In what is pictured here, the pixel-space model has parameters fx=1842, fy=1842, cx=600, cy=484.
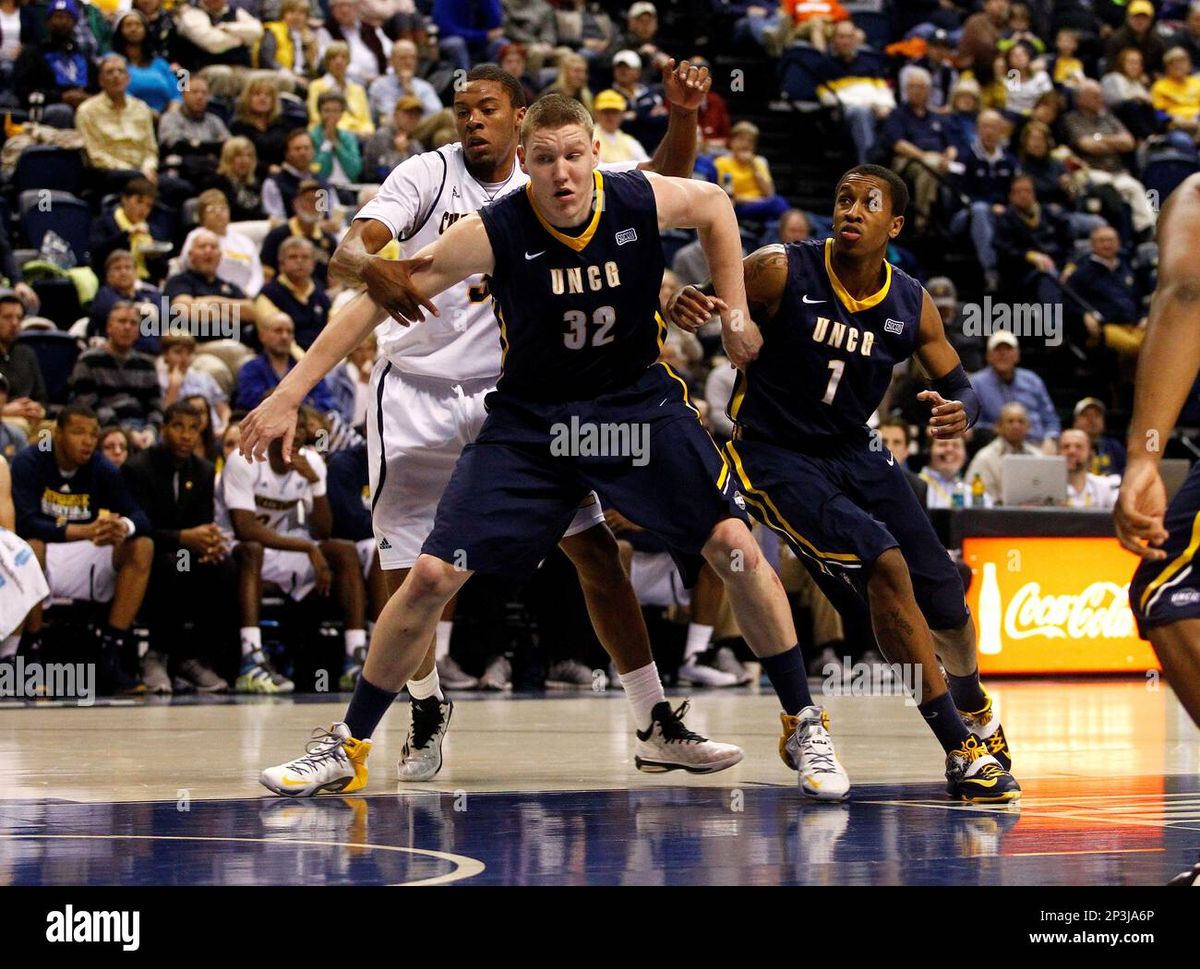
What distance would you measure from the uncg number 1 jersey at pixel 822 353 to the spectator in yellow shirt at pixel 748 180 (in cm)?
999

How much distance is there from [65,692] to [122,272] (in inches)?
114

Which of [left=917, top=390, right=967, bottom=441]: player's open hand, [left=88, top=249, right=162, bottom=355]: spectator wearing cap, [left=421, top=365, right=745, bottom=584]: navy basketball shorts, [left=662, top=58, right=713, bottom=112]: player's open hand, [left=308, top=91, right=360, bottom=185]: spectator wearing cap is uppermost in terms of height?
[left=308, top=91, right=360, bottom=185]: spectator wearing cap

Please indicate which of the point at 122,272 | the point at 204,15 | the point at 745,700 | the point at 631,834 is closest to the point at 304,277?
the point at 122,272

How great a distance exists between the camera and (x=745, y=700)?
1037 centimetres

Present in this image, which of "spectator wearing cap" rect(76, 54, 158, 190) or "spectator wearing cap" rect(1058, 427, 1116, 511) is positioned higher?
"spectator wearing cap" rect(76, 54, 158, 190)

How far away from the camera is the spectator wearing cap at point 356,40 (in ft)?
50.9

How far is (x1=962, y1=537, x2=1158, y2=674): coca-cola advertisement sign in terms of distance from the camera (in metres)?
12.2

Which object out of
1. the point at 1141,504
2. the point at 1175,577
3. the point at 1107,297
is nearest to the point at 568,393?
the point at 1175,577

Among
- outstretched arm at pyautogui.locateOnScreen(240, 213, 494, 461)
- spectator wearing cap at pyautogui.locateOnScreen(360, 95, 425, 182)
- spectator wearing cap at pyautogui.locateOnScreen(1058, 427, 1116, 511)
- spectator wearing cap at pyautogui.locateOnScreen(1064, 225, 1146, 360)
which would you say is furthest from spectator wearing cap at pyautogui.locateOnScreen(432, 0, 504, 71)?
outstretched arm at pyautogui.locateOnScreen(240, 213, 494, 461)

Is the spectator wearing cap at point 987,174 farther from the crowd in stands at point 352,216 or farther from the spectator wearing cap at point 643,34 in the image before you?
the spectator wearing cap at point 643,34

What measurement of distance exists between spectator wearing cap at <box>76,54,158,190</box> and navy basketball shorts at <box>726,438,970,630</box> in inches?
325

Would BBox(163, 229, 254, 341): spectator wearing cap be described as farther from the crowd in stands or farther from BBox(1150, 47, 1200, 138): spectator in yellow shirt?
BBox(1150, 47, 1200, 138): spectator in yellow shirt

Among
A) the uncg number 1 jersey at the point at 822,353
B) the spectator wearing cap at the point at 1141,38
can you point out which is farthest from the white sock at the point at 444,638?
the spectator wearing cap at the point at 1141,38
